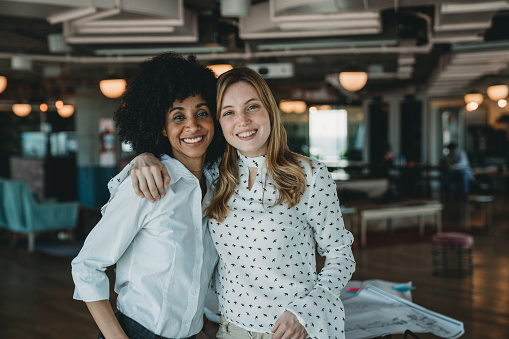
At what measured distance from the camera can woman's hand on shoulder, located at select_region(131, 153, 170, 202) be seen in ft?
4.61

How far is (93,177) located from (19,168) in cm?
268

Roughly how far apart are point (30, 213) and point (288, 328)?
7.37 m

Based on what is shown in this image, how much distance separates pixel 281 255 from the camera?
150 centimetres

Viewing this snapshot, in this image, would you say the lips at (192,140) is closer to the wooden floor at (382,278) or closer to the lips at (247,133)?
the lips at (247,133)

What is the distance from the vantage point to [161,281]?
56.7 inches

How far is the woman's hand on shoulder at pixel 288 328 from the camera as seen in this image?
1421mm

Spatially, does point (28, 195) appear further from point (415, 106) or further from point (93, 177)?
point (415, 106)

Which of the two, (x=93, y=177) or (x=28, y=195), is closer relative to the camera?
(x=28, y=195)

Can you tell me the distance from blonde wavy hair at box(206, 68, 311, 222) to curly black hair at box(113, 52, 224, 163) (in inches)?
3.2

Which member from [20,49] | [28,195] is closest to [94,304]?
[28,195]

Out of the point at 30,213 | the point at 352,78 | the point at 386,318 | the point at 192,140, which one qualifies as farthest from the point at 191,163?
the point at 30,213

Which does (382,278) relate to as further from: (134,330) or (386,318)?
(134,330)

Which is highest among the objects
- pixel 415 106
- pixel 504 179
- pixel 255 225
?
pixel 415 106

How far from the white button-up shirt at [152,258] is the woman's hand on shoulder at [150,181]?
0.09 feet
